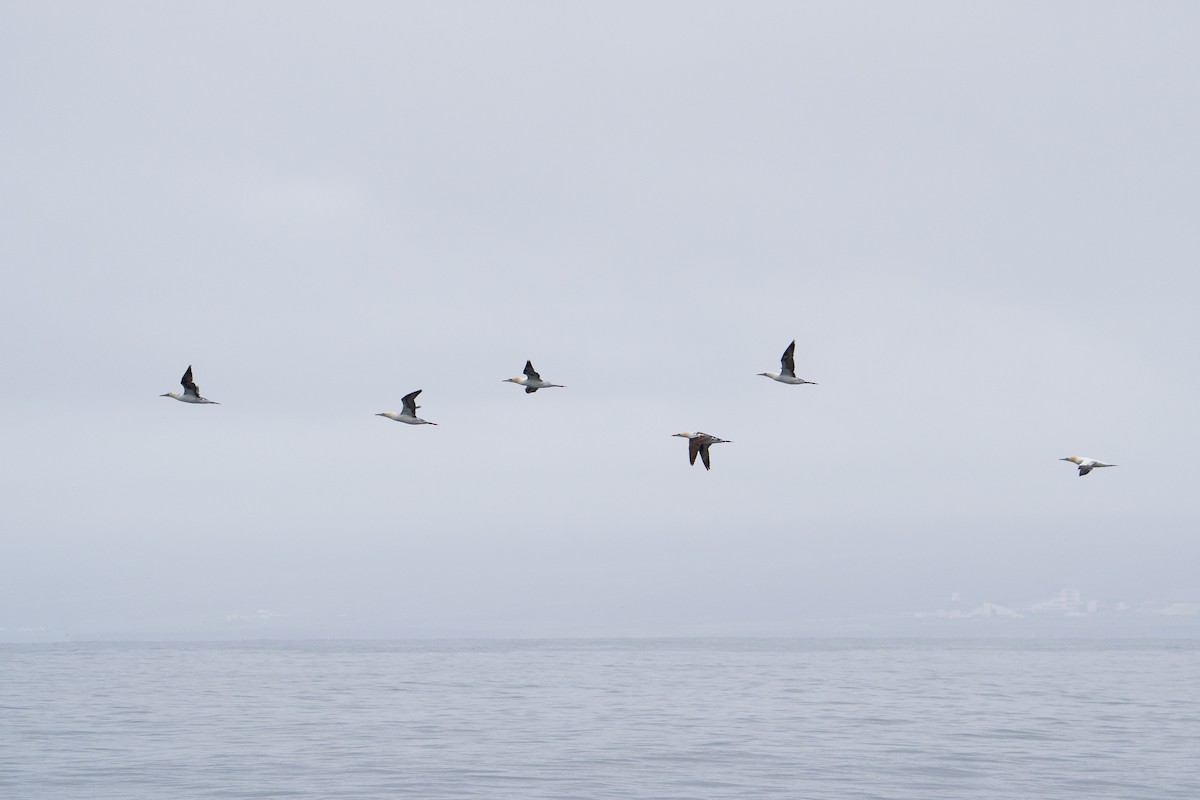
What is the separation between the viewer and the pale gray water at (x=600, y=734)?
45562 mm

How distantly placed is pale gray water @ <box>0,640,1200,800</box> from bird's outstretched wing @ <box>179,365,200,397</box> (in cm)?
1431

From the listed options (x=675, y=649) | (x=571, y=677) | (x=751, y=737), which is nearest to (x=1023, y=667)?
(x=571, y=677)

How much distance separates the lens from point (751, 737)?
5825cm

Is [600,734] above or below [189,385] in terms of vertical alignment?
below

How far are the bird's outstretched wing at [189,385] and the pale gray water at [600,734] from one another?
14310mm

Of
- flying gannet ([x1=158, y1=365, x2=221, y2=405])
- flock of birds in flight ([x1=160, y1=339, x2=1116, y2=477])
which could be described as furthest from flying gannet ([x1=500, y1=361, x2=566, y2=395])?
flying gannet ([x1=158, y1=365, x2=221, y2=405])

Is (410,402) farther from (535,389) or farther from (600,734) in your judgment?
(600,734)

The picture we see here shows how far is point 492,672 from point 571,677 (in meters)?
10.7

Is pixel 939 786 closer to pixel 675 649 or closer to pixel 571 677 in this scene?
pixel 571 677

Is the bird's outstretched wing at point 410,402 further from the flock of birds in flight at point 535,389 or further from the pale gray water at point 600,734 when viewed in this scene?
the pale gray water at point 600,734

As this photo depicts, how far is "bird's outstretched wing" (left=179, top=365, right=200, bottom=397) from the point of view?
50.4m

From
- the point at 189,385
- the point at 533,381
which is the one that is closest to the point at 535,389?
the point at 533,381

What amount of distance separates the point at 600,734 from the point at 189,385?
955 inches

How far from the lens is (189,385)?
50.8m
